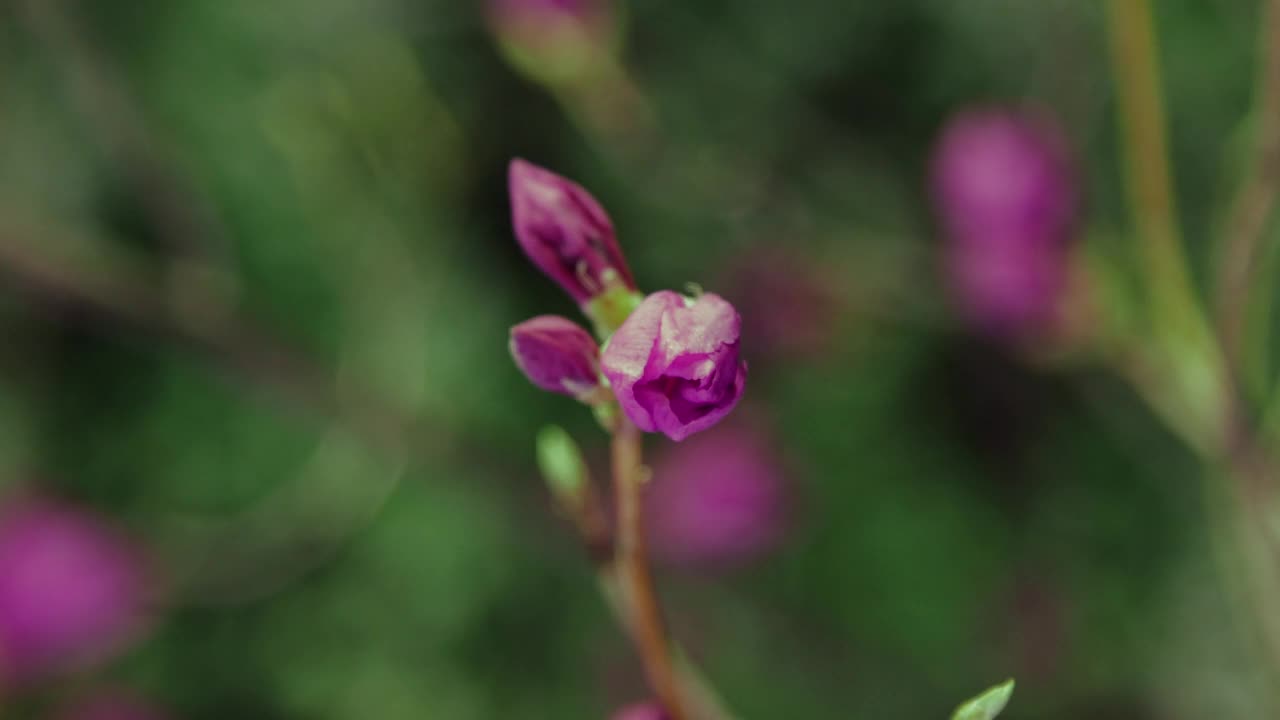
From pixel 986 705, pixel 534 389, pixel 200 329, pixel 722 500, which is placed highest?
pixel 200 329

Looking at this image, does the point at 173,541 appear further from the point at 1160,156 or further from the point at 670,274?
the point at 1160,156

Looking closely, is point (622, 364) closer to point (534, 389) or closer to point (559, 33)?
point (559, 33)

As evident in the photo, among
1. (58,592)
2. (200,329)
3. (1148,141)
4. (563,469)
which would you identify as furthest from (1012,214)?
(58,592)

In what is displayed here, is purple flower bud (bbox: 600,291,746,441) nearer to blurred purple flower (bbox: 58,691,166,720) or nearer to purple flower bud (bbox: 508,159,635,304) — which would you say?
purple flower bud (bbox: 508,159,635,304)

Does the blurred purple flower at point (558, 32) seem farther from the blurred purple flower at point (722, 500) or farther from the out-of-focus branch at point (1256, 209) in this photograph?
the out-of-focus branch at point (1256, 209)

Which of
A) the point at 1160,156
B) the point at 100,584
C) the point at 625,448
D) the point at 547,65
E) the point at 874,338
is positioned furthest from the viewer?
the point at 874,338

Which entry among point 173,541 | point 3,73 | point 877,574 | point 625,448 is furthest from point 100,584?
point 625,448

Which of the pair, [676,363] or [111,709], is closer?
[676,363]
